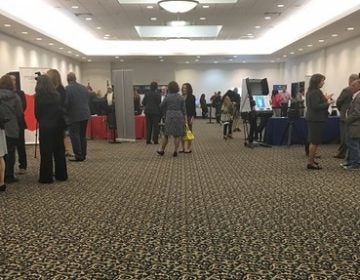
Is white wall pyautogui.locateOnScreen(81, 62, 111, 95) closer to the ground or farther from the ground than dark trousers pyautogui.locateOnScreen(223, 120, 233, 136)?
farther from the ground

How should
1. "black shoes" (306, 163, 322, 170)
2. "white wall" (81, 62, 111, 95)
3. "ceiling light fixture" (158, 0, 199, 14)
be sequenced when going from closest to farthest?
"black shoes" (306, 163, 322, 170), "ceiling light fixture" (158, 0, 199, 14), "white wall" (81, 62, 111, 95)

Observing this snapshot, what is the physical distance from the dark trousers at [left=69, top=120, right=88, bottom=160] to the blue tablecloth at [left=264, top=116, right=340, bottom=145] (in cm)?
495

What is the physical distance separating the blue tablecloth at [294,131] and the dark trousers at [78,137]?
195 inches

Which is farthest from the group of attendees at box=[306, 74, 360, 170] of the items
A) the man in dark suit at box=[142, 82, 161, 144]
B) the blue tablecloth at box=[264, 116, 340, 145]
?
the man in dark suit at box=[142, 82, 161, 144]

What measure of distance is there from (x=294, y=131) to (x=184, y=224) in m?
7.43

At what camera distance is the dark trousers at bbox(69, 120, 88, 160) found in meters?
8.44

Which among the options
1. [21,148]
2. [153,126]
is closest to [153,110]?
[153,126]

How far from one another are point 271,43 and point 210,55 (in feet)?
10.7

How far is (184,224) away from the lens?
432 centimetres

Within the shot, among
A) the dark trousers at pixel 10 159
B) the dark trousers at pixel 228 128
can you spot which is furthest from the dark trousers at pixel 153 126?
the dark trousers at pixel 10 159

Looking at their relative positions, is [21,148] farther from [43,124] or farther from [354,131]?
[354,131]

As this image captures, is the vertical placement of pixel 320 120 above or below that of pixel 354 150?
above

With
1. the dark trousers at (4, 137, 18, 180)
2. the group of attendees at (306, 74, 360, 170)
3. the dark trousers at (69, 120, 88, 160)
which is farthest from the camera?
the dark trousers at (69, 120, 88, 160)

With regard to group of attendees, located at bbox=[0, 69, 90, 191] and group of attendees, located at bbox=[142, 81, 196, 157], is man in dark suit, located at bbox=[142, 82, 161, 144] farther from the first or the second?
group of attendees, located at bbox=[0, 69, 90, 191]
